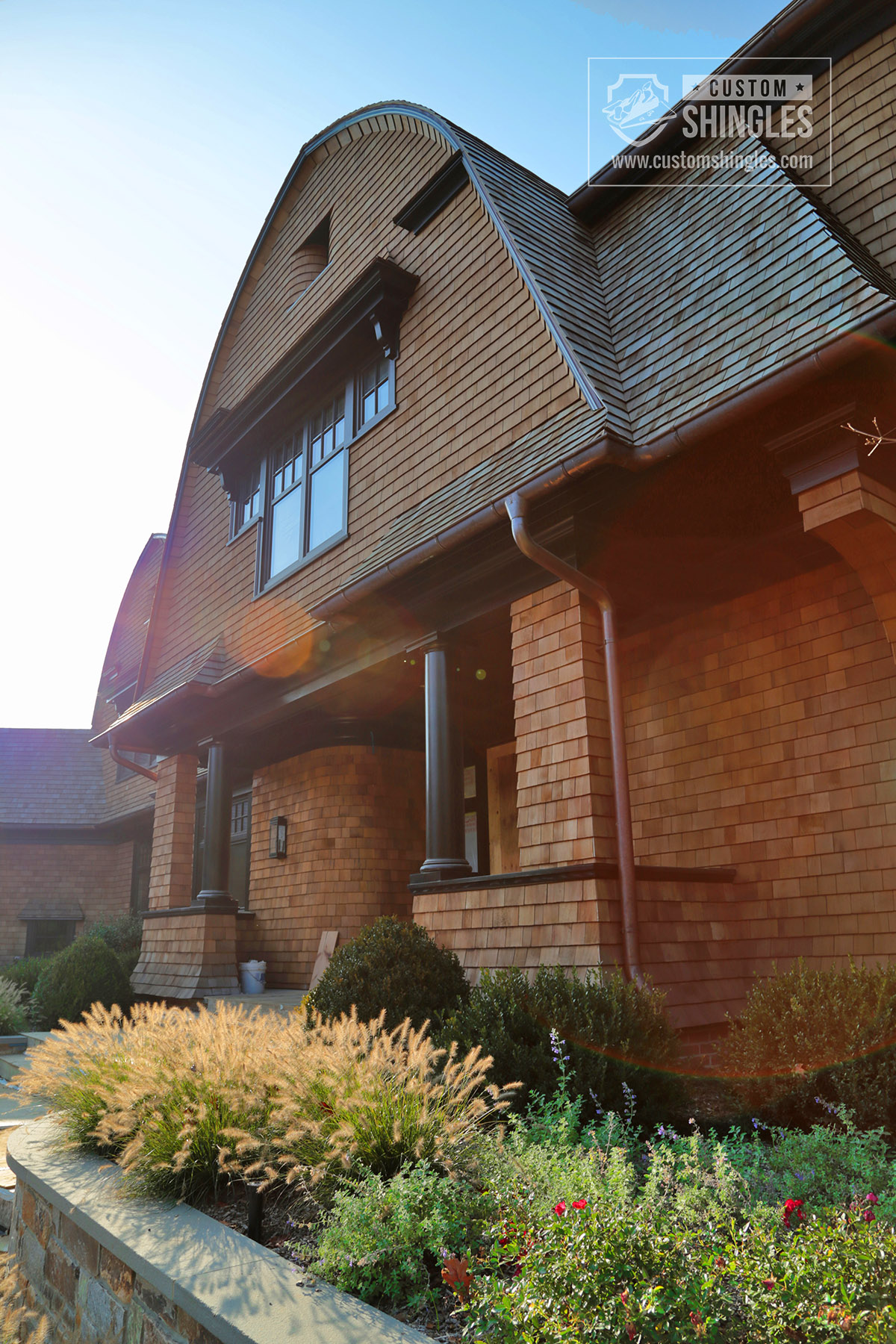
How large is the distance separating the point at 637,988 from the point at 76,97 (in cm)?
1190

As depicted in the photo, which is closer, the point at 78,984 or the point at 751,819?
the point at 751,819

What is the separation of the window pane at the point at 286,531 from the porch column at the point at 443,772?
3.84 m

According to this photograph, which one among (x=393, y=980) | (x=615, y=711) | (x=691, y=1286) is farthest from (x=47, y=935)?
(x=691, y=1286)

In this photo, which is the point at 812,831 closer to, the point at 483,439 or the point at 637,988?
the point at 637,988

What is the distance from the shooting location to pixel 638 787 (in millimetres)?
7941

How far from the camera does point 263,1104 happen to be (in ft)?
13.0

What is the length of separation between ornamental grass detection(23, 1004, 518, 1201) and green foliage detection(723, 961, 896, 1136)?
1356 mm

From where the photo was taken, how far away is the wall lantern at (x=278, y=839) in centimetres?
1246

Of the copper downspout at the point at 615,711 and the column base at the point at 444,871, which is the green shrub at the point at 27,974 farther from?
the copper downspout at the point at 615,711

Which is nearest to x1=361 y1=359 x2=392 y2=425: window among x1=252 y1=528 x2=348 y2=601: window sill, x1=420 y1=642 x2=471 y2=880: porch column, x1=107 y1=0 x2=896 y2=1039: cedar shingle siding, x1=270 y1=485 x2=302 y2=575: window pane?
x1=107 y1=0 x2=896 y2=1039: cedar shingle siding

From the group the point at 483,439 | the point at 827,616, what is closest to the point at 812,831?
the point at 827,616

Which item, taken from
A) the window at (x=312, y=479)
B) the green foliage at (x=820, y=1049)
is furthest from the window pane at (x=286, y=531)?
the green foliage at (x=820, y=1049)

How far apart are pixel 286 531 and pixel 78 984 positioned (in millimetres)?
6446

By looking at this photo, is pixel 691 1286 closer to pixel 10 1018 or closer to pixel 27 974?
pixel 10 1018
